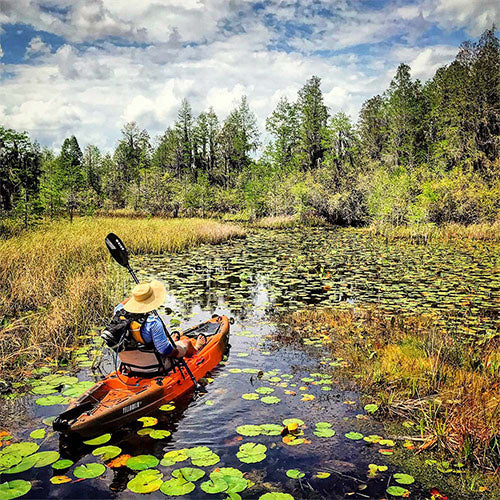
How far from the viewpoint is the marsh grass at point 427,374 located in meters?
3.78

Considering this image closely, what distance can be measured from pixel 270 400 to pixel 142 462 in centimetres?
175

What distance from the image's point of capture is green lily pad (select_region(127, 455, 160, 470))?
352 centimetres

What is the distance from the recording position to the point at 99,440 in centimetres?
396

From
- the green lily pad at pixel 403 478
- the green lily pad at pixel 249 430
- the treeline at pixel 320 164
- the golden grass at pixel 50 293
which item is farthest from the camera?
the treeline at pixel 320 164

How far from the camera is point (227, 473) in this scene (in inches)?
136

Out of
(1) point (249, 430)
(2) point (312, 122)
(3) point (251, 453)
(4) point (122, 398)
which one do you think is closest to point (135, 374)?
(4) point (122, 398)

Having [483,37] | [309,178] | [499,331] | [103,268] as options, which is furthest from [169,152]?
[499,331]

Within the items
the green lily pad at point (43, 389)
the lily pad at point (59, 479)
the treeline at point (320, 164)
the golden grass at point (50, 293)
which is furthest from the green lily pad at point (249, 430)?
the treeline at point (320, 164)

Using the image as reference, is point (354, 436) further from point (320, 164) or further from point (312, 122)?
point (312, 122)

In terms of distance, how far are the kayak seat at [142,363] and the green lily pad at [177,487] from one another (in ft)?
4.90

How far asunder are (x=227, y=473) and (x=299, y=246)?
1680 cm

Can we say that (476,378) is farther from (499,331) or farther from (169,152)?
(169,152)

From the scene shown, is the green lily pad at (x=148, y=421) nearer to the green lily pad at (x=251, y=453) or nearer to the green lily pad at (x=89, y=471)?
the green lily pad at (x=89, y=471)

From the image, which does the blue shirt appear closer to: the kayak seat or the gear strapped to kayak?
the gear strapped to kayak
